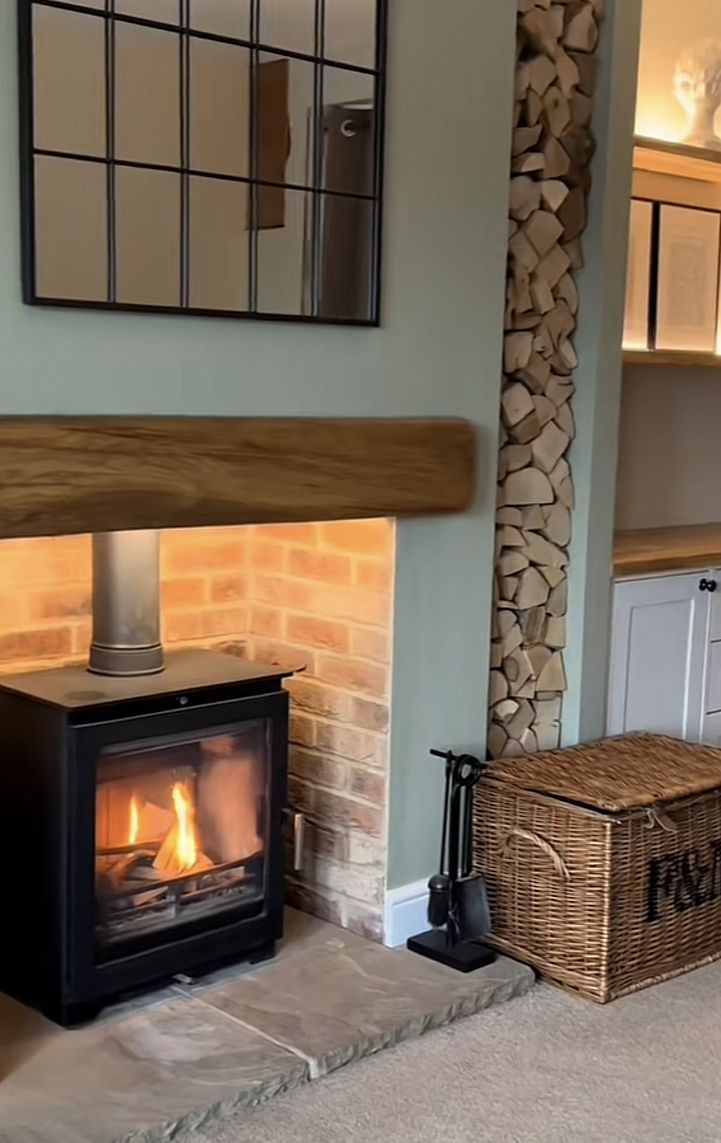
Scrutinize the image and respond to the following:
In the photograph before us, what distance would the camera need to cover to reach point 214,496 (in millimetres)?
2406

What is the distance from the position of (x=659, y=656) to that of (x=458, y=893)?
90 centimetres

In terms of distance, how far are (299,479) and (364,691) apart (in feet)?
1.86

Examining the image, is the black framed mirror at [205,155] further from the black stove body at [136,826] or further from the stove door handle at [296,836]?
the stove door handle at [296,836]

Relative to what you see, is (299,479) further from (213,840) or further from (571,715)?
(571,715)

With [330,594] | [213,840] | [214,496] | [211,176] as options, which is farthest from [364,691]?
[211,176]

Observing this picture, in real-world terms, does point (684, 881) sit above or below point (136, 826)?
below

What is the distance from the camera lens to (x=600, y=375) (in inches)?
123

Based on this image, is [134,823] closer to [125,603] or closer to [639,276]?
[125,603]

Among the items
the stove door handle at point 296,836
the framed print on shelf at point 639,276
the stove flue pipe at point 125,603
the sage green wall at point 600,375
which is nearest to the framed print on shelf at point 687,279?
the framed print on shelf at point 639,276

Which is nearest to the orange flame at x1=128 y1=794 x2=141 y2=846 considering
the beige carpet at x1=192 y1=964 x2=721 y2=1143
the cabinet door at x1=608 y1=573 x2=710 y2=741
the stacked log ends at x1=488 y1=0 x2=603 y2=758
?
the beige carpet at x1=192 y1=964 x2=721 y2=1143

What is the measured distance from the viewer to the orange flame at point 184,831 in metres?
2.66

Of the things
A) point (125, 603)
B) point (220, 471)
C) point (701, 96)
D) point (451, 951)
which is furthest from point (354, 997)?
point (701, 96)

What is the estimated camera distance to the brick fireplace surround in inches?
111

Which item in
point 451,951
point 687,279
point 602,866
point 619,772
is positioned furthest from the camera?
point 687,279
